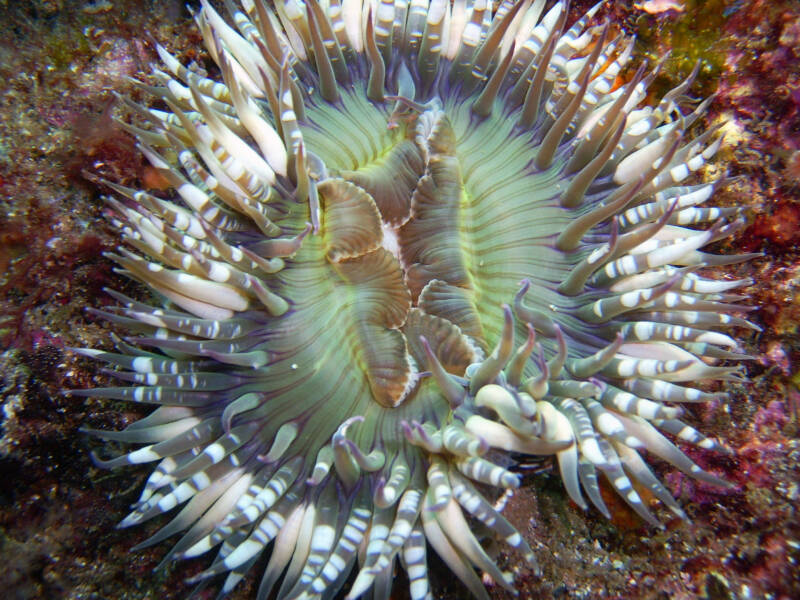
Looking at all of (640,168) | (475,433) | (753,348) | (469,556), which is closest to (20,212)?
(475,433)

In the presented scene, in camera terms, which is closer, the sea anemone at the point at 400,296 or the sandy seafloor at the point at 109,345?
the sea anemone at the point at 400,296

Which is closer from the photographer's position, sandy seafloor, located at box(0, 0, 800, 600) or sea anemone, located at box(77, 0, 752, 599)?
sea anemone, located at box(77, 0, 752, 599)

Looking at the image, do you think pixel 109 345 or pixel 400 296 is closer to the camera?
pixel 400 296

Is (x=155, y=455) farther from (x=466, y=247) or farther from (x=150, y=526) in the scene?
(x=466, y=247)
